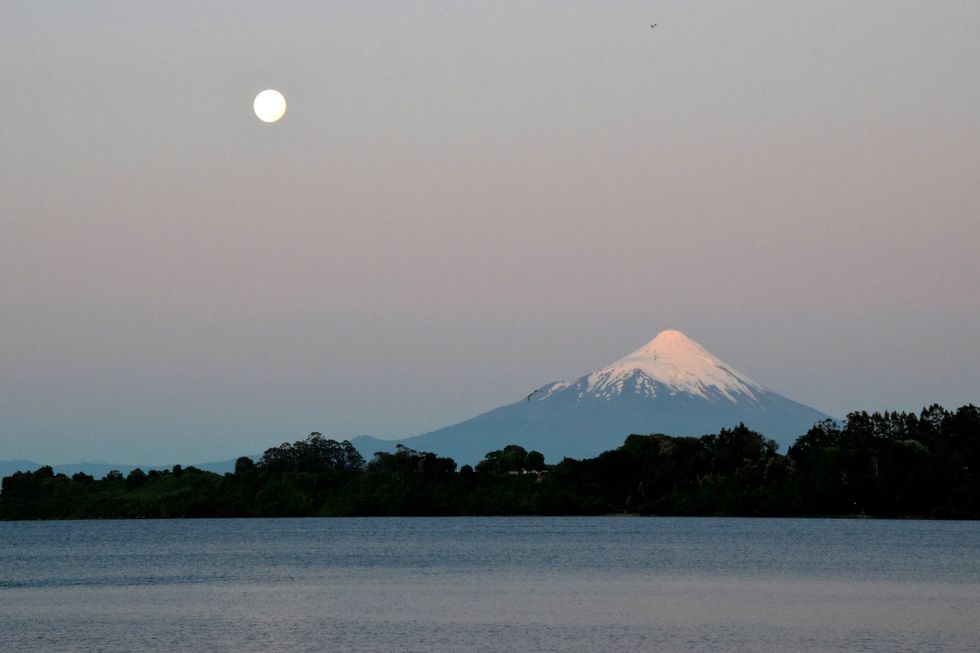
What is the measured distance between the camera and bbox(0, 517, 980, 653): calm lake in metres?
67.5

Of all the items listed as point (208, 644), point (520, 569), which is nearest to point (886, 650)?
point (208, 644)

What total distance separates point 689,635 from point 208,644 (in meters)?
22.3

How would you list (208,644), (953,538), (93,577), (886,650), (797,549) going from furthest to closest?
(953,538), (797,549), (93,577), (208,644), (886,650)

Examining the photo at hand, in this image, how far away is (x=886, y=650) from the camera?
62312mm

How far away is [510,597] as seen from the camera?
89.4 meters

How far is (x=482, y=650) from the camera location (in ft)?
209

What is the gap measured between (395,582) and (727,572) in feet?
83.0

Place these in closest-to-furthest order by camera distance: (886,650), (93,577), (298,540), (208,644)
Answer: (886,650)
(208,644)
(93,577)
(298,540)

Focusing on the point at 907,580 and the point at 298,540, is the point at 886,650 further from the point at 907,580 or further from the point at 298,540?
the point at 298,540

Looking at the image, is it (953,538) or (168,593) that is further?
(953,538)

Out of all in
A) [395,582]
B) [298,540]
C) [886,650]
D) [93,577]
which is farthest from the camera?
[298,540]

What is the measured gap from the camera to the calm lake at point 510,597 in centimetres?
6750

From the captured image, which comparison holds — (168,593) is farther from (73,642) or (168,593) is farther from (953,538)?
(953,538)

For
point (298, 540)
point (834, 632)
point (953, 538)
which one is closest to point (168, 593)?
point (834, 632)
